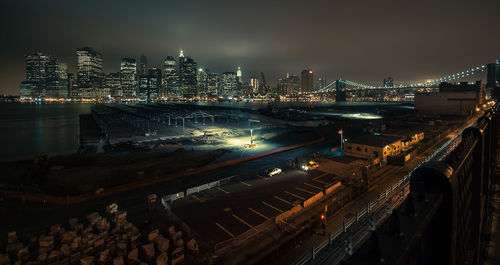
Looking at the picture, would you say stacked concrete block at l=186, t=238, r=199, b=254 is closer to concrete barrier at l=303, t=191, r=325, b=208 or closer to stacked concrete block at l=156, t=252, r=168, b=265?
stacked concrete block at l=156, t=252, r=168, b=265

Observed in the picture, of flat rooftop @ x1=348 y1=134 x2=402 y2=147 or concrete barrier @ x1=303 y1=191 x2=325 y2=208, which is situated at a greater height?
flat rooftop @ x1=348 y1=134 x2=402 y2=147

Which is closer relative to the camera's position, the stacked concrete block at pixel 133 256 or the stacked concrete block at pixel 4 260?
the stacked concrete block at pixel 4 260

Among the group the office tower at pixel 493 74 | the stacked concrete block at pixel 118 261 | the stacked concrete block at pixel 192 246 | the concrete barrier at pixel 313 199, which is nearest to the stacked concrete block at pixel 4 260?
the stacked concrete block at pixel 118 261

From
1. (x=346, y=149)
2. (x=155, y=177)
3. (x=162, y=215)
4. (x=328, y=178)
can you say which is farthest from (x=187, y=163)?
(x=346, y=149)

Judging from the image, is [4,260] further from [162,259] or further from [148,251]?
[162,259]

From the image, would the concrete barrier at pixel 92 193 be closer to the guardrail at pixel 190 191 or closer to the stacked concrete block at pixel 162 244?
the guardrail at pixel 190 191

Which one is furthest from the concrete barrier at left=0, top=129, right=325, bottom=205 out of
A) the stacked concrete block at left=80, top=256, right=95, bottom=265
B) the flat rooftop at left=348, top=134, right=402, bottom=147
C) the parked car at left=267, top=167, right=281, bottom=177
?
the flat rooftop at left=348, top=134, right=402, bottom=147

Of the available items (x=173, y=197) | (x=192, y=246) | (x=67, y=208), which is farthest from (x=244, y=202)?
(x=67, y=208)

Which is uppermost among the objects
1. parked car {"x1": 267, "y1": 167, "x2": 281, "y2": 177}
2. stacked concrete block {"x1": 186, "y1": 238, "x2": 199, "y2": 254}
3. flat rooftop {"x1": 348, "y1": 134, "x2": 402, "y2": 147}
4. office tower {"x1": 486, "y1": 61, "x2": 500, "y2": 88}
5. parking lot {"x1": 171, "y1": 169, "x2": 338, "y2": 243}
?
office tower {"x1": 486, "y1": 61, "x2": 500, "y2": 88}
